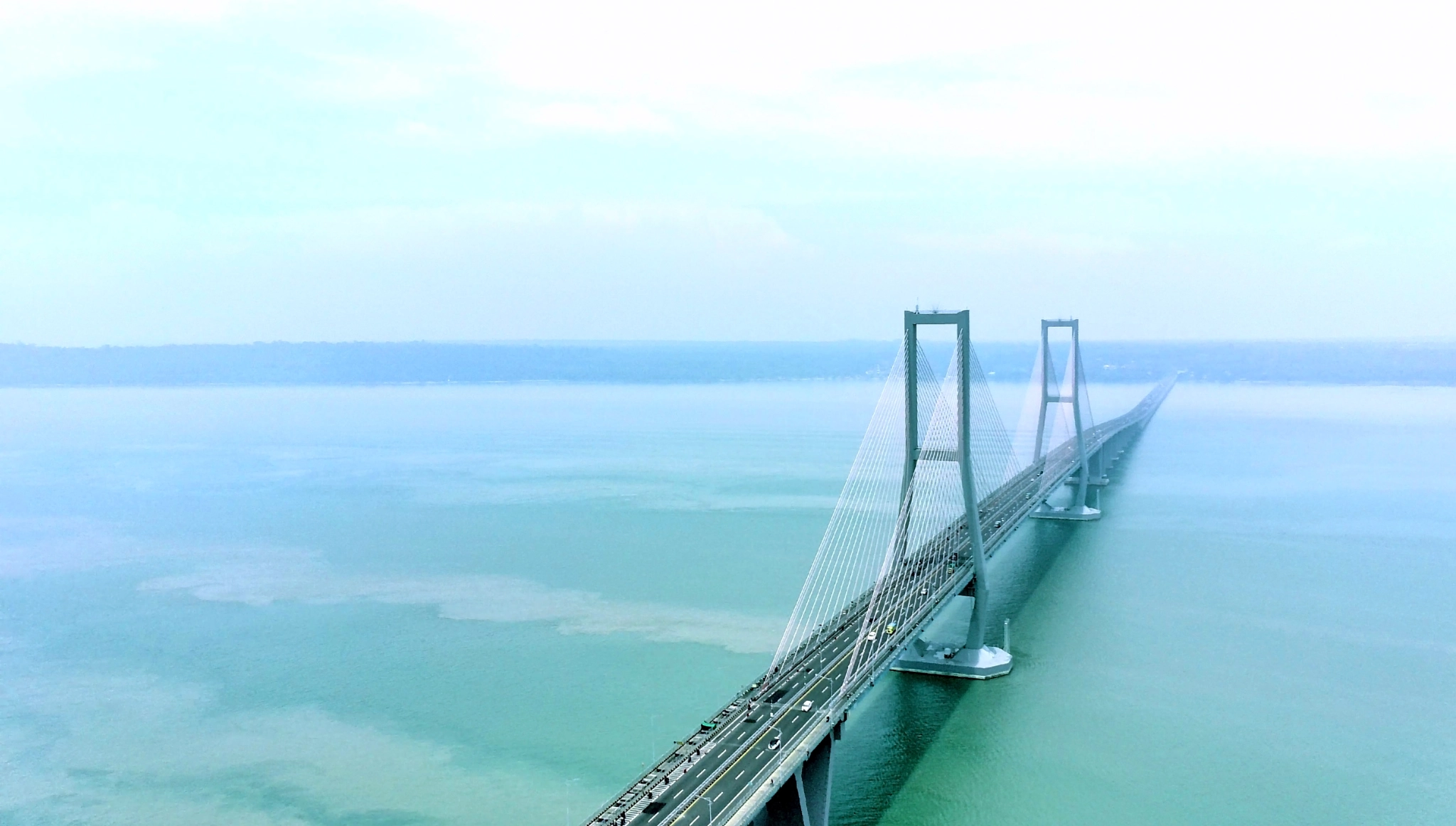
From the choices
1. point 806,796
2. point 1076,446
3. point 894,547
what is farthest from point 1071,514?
point 806,796

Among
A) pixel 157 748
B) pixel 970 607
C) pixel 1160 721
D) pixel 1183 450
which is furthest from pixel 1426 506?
pixel 157 748

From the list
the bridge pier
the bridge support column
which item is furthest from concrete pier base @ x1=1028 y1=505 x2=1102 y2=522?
the bridge support column

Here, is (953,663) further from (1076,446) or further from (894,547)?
(1076,446)

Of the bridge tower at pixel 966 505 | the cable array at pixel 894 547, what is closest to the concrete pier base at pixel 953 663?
the bridge tower at pixel 966 505

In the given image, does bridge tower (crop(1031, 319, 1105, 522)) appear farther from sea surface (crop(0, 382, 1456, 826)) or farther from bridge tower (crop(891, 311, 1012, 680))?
bridge tower (crop(891, 311, 1012, 680))

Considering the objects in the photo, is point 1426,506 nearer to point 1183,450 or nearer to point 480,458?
point 1183,450

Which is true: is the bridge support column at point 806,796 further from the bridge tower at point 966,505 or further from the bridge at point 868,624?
the bridge tower at point 966,505

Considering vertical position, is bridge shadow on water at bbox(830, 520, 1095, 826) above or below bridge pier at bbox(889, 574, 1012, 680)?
below
